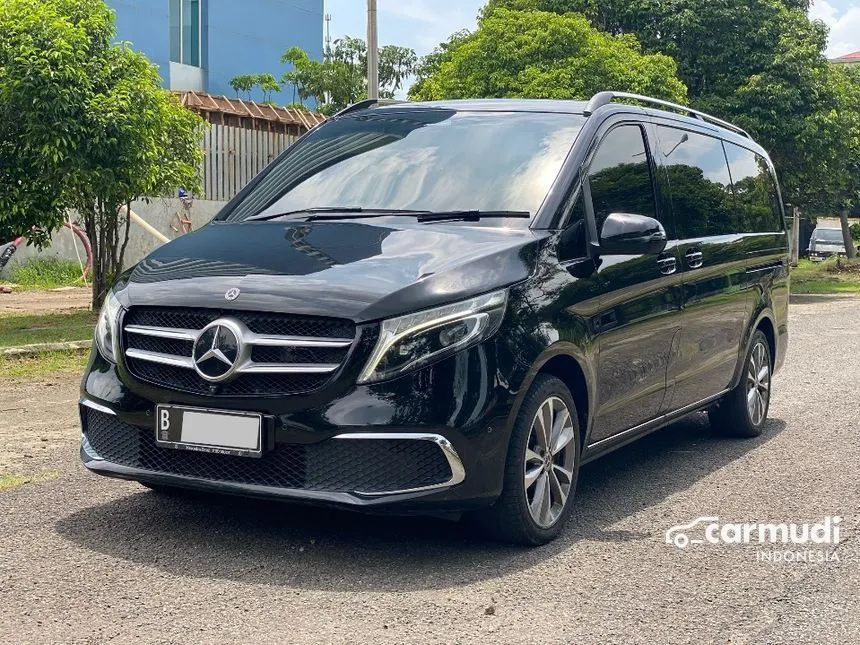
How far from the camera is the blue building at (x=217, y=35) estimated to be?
4062 centimetres

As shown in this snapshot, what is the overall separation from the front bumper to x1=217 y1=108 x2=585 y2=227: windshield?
1.03 metres

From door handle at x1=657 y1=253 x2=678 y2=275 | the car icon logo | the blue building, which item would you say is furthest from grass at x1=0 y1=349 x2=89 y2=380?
the blue building

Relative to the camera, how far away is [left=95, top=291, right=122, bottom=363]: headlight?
4.77m

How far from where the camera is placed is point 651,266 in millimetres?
5805

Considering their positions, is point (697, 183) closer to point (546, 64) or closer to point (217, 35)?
point (546, 64)

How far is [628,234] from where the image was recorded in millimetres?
5293

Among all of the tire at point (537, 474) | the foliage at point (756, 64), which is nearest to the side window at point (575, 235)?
the tire at point (537, 474)

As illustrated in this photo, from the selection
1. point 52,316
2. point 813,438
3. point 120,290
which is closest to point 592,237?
point 120,290

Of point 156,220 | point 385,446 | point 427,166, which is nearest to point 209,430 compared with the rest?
point 385,446

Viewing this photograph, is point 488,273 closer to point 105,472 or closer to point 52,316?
point 105,472

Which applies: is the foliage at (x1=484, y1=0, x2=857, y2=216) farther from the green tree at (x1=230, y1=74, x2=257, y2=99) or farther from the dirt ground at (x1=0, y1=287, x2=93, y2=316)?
the green tree at (x1=230, y1=74, x2=257, y2=99)

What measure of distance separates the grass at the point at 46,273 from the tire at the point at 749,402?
606 inches

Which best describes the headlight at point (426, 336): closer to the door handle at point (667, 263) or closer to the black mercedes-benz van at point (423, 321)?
the black mercedes-benz van at point (423, 321)

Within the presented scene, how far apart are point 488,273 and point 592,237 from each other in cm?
89
